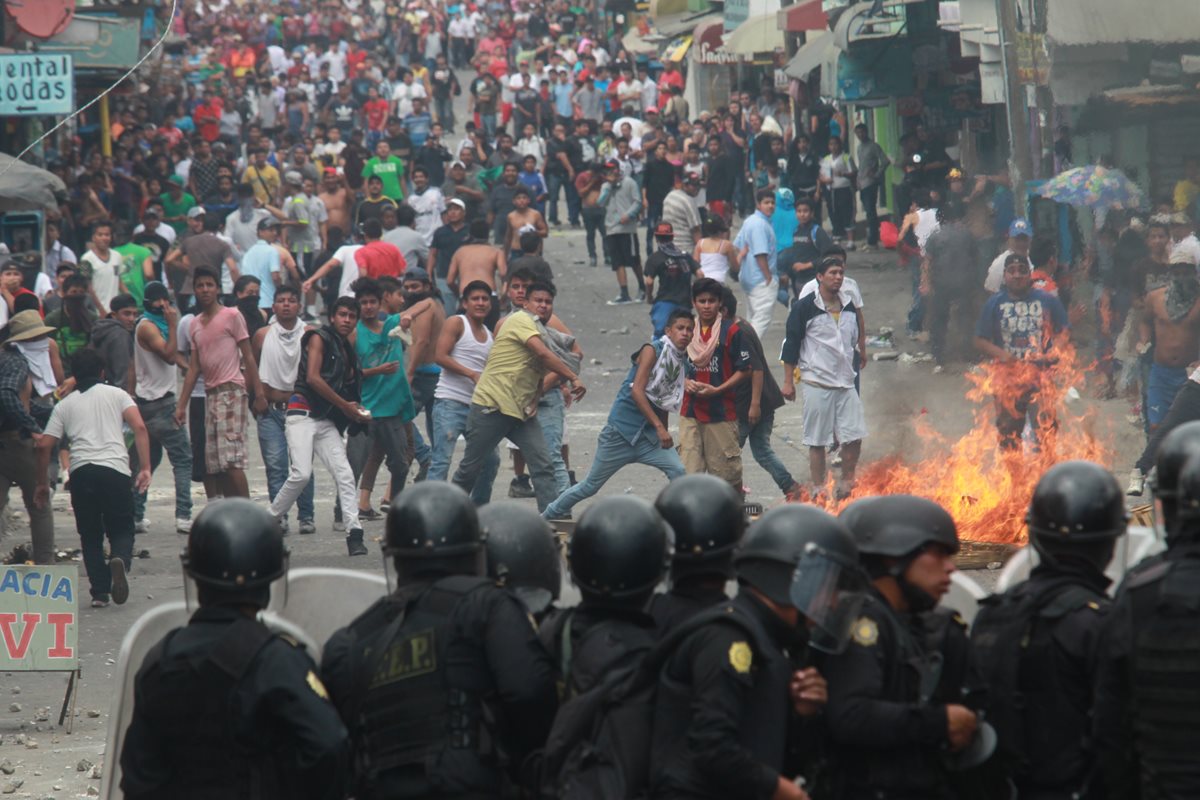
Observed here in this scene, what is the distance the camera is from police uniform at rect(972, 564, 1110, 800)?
417 cm

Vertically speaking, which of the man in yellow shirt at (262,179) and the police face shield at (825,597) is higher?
the man in yellow shirt at (262,179)

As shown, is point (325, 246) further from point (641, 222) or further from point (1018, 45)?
point (1018, 45)

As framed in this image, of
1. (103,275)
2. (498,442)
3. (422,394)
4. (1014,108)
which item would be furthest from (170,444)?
(1014,108)

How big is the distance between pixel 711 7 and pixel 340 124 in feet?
24.6

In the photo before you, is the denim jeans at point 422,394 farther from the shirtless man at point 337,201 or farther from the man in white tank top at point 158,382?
the shirtless man at point 337,201

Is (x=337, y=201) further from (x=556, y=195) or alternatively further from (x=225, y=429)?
(x=225, y=429)

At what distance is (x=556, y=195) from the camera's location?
26.9 m

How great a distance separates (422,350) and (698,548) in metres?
8.85

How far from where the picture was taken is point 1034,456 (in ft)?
39.3

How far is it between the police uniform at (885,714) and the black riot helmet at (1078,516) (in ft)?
1.27

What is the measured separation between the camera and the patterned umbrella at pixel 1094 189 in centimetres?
1691

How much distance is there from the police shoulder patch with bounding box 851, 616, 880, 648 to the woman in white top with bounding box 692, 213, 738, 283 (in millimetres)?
13124

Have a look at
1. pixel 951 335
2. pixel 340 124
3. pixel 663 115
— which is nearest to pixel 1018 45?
pixel 951 335

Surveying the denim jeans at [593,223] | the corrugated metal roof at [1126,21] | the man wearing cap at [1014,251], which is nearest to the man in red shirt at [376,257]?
the man wearing cap at [1014,251]
